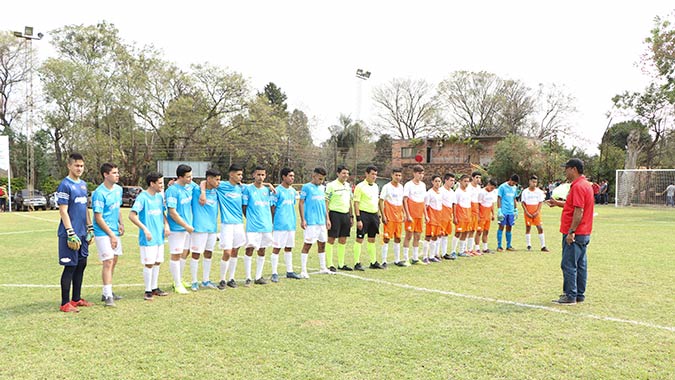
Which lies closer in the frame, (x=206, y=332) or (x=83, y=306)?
(x=206, y=332)

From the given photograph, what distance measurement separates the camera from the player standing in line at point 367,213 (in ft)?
33.3

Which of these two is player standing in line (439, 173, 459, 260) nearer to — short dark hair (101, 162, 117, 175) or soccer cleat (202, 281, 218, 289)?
soccer cleat (202, 281, 218, 289)

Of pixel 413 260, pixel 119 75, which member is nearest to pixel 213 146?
pixel 119 75

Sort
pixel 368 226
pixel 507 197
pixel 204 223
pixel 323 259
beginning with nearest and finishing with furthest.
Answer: pixel 204 223 → pixel 323 259 → pixel 368 226 → pixel 507 197

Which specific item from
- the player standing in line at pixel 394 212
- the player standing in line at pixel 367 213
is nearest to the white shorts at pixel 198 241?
the player standing in line at pixel 367 213

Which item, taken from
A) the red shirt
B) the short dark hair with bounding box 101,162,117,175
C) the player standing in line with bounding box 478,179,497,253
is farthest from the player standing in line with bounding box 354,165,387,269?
the short dark hair with bounding box 101,162,117,175

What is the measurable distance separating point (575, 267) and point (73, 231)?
6760 mm

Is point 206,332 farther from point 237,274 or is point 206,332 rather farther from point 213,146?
point 213,146

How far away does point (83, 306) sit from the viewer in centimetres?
693

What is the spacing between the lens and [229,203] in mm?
8320

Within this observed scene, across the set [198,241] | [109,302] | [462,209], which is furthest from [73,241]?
[462,209]

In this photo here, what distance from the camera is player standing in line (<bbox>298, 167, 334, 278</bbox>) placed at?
930 centimetres

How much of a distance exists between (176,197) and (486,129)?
2287 inches

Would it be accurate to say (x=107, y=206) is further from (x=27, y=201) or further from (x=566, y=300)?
(x=27, y=201)
